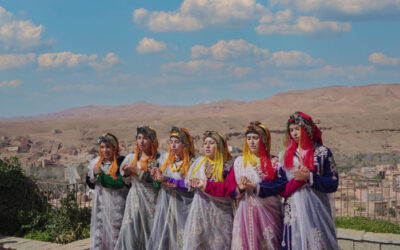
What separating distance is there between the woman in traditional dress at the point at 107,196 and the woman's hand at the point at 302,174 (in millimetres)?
2140

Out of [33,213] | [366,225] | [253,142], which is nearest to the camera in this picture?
[253,142]

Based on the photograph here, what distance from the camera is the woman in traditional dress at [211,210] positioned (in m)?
3.90

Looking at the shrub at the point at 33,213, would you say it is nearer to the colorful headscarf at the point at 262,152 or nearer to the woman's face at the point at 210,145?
the woman's face at the point at 210,145

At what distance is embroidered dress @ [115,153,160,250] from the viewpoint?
176 inches

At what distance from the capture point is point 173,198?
4352 millimetres

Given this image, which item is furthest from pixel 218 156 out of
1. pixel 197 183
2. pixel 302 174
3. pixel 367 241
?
pixel 367 241

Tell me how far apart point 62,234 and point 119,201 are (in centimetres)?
205

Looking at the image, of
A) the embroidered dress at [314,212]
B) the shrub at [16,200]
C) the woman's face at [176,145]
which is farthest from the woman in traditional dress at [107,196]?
the shrub at [16,200]

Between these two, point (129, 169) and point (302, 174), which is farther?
point (129, 169)

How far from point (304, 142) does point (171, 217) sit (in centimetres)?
166

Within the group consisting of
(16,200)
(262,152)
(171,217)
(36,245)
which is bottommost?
(36,245)

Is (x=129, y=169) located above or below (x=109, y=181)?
→ above

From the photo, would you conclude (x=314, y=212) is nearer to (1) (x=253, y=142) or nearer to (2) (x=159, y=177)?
(1) (x=253, y=142)

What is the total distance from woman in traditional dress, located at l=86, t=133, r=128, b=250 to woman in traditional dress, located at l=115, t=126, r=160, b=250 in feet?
A: 0.64
